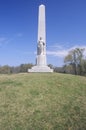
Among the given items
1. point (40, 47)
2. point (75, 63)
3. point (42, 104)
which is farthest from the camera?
point (75, 63)

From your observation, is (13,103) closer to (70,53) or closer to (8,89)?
(8,89)

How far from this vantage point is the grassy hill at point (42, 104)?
853 centimetres

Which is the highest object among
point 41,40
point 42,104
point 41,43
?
point 41,40

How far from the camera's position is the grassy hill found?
28.0 feet

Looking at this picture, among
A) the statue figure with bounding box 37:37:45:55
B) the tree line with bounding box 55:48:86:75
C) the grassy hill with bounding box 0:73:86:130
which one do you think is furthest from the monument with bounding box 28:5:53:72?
the tree line with bounding box 55:48:86:75

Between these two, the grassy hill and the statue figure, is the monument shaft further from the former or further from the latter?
the grassy hill

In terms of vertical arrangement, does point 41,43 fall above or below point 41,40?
below

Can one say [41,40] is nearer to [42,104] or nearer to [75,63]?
[42,104]

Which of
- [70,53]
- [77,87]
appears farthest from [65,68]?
[77,87]

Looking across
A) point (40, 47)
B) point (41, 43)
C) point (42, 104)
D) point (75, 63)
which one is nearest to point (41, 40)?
point (41, 43)

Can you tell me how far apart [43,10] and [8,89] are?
1163cm

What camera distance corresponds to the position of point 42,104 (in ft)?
34.4

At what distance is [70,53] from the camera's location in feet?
170

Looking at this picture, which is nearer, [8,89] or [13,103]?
[13,103]
